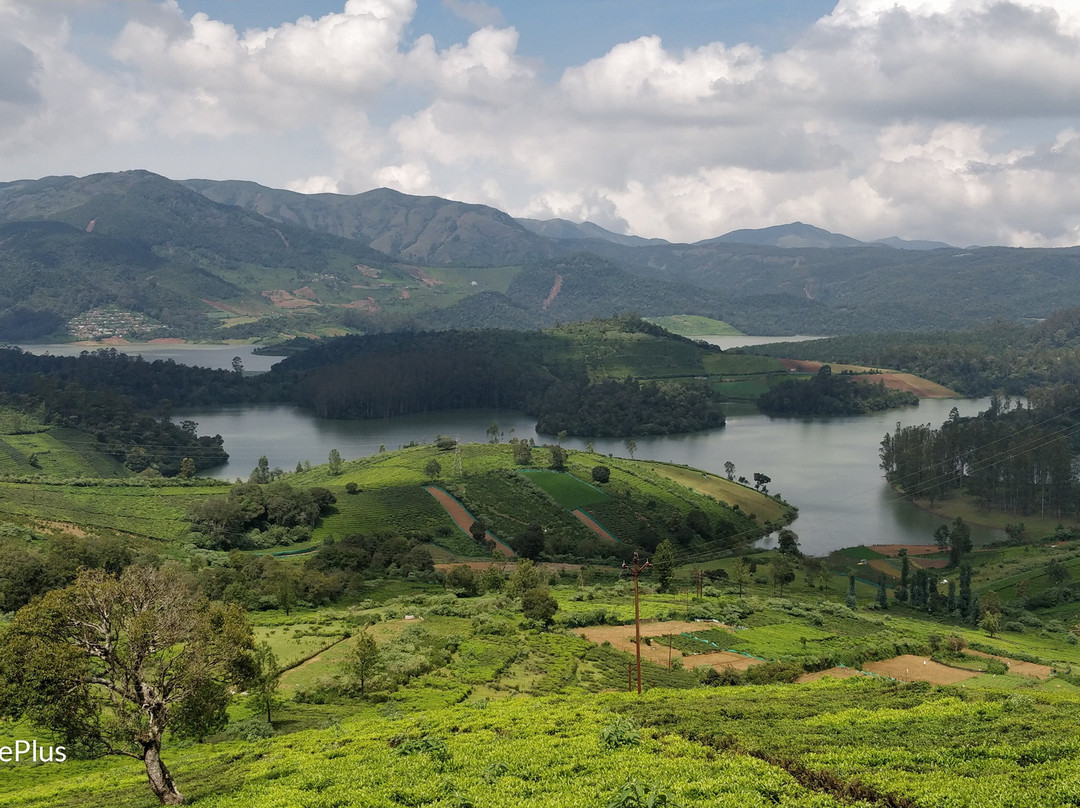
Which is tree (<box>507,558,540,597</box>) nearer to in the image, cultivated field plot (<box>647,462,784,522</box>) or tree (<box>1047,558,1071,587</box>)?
A: tree (<box>1047,558,1071,587</box>)

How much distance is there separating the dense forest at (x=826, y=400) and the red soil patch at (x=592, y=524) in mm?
111953

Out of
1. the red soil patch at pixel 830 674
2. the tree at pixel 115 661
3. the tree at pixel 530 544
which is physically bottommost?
the tree at pixel 530 544

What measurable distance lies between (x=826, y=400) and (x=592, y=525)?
11860 centimetres

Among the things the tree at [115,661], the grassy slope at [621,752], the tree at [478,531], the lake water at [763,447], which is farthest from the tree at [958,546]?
the tree at [115,661]

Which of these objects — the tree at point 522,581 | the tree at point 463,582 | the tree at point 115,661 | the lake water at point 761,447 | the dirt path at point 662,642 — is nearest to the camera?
the tree at point 115,661

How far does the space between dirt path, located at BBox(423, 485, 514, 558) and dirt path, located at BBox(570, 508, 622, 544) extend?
11.2 metres

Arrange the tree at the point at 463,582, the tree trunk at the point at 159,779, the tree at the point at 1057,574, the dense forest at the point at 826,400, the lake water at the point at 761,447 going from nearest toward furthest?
the tree trunk at the point at 159,779 < the tree at the point at 463,582 < the tree at the point at 1057,574 < the lake water at the point at 761,447 < the dense forest at the point at 826,400

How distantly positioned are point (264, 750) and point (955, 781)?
58.4 ft

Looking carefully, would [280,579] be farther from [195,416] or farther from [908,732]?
[195,416]

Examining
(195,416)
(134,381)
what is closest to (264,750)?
(195,416)

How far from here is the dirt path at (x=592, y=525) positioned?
298ft

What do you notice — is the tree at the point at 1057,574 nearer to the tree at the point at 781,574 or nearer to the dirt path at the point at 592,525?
the tree at the point at 781,574

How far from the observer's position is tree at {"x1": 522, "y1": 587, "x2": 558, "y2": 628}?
156 feet

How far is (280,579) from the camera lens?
58781mm
